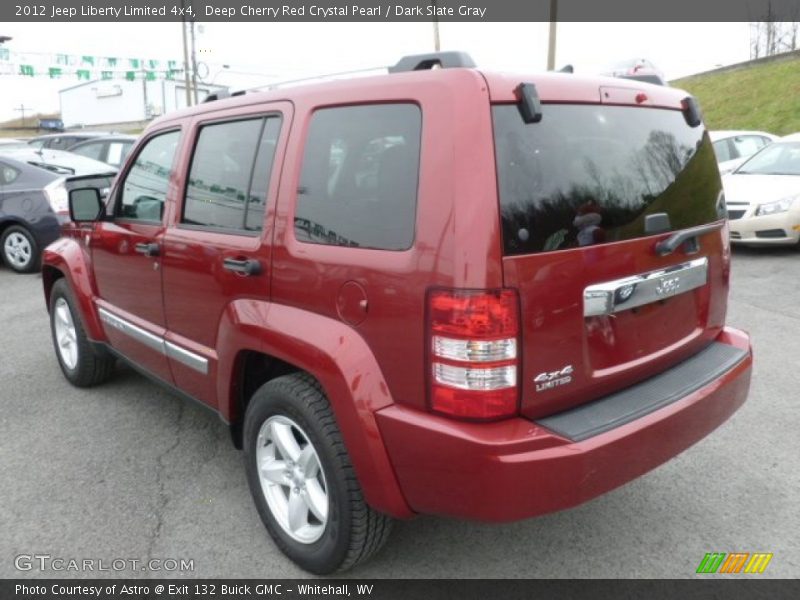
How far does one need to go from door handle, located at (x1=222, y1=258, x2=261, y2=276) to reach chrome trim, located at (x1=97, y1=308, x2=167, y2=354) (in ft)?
2.79

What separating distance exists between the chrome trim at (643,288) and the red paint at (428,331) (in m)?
0.03

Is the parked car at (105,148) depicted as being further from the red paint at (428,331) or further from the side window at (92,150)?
the red paint at (428,331)

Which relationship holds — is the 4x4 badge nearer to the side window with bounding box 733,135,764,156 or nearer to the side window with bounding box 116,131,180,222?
the side window with bounding box 116,131,180,222

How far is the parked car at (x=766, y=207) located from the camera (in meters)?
8.13

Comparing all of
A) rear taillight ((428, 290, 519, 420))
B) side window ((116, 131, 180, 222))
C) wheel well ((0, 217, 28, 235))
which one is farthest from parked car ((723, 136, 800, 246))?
wheel well ((0, 217, 28, 235))

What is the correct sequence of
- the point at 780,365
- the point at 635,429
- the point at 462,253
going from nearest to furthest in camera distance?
the point at 462,253 → the point at 635,429 → the point at 780,365

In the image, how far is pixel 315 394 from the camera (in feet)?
7.88

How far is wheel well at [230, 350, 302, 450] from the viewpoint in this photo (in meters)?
2.75

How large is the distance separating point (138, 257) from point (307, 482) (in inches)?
64.1

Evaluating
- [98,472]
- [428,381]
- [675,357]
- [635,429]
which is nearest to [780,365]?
[675,357]

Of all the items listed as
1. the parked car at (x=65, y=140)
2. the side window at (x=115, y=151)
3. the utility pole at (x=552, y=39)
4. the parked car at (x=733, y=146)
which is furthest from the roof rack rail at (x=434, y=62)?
the utility pole at (x=552, y=39)

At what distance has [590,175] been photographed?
2.24 metres

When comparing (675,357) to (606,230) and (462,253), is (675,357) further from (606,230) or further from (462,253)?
(462,253)

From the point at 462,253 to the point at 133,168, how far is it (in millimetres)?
2535
